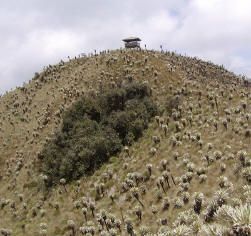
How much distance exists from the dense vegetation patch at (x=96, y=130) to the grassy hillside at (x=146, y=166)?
1173 millimetres

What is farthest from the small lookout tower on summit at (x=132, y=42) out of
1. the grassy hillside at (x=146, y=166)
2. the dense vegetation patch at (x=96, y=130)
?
the dense vegetation patch at (x=96, y=130)

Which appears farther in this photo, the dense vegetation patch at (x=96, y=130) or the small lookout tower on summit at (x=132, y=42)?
the small lookout tower on summit at (x=132, y=42)

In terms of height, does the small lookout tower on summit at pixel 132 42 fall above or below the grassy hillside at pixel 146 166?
above

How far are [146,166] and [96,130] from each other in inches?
443

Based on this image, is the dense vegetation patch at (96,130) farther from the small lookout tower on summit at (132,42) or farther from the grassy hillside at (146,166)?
the small lookout tower on summit at (132,42)

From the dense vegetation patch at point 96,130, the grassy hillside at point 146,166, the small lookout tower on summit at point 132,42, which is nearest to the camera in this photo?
the grassy hillside at point 146,166

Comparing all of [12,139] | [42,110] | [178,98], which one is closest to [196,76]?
[178,98]

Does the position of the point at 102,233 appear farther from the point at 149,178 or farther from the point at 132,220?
the point at 149,178

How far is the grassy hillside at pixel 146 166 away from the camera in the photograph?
33.2 meters

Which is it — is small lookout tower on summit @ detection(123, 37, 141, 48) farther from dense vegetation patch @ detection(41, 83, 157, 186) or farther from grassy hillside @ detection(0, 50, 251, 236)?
dense vegetation patch @ detection(41, 83, 157, 186)

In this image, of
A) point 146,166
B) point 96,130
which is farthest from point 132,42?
point 146,166

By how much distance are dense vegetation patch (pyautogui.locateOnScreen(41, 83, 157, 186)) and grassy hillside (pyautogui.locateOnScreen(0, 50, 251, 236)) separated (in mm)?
1173

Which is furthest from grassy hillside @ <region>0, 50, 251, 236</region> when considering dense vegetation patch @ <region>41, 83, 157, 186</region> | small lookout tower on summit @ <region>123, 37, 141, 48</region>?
small lookout tower on summit @ <region>123, 37, 141, 48</region>

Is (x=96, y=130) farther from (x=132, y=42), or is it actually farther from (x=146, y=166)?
(x=132, y=42)
